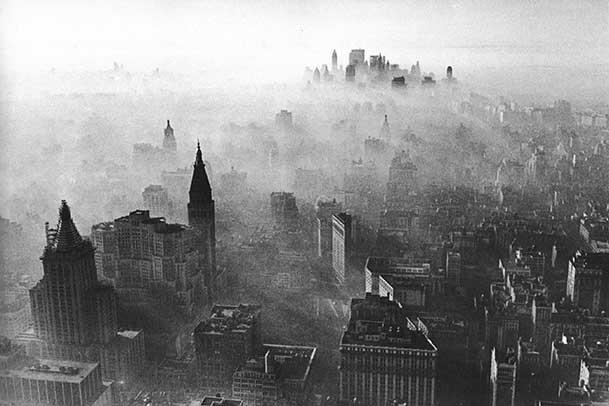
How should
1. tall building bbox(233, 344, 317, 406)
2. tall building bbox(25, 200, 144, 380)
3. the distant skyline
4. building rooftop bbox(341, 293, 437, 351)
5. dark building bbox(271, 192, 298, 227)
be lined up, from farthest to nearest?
dark building bbox(271, 192, 298, 227) → the distant skyline → tall building bbox(25, 200, 144, 380) → building rooftop bbox(341, 293, 437, 351) → tall building bbox(233, 344, 317, 406)

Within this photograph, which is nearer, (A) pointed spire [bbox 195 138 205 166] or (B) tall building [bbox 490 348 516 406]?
(B) tall building [bbox 490 348 516 406]

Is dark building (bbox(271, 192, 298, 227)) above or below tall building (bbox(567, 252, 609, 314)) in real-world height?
above

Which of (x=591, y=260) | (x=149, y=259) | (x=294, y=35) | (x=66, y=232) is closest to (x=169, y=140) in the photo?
(x=149, y=259)

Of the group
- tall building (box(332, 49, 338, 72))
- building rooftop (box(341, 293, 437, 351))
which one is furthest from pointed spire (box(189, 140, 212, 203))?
building rooftop (box(341, 293, 437, 351))

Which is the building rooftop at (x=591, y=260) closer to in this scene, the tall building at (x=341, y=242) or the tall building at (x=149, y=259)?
the tall building at (x=341, y=242)

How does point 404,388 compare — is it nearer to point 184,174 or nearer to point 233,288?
point 233,288

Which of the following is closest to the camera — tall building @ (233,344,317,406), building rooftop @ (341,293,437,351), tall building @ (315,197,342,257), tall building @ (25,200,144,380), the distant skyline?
tall building @ (233,344,317,406)

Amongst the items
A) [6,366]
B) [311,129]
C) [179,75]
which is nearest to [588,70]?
[311,129]

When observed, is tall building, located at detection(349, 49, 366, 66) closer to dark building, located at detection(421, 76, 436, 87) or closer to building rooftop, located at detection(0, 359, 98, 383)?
dark building, located at detection(421, 76, 436, 87)
